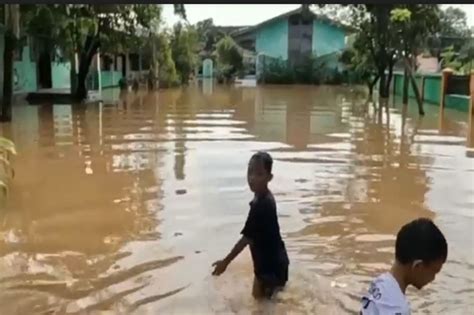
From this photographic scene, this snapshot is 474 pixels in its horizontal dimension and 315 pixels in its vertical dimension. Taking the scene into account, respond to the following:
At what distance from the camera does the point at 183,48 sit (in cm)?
4778

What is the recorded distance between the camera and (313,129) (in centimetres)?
1623

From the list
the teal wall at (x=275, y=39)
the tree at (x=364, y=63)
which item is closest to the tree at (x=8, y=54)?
the tree at (x=364, y=63)

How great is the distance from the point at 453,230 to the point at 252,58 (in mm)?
54438

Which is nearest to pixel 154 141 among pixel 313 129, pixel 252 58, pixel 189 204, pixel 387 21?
pixel 313 129

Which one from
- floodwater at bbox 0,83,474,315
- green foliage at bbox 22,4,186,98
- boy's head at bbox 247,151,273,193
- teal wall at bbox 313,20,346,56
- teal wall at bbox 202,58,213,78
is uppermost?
teal wall at bbox 313,20,346,56

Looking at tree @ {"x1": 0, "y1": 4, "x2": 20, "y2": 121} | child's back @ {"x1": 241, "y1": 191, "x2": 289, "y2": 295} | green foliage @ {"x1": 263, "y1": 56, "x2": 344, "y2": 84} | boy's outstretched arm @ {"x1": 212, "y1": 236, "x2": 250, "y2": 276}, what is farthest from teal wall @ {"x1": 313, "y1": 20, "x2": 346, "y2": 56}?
boy's outstretched arm @ {"x1": 212, "y1": 236, "x2": 250, "y2": 276}

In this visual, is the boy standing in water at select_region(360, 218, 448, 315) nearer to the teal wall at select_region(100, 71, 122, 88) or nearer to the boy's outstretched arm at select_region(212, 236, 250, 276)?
the boy's outstretched arm at select_region(212, 236, 250, 276)

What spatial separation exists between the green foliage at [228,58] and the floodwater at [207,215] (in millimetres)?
39413

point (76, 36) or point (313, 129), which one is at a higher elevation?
point (76, 36)

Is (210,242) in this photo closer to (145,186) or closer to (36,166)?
(145,186)

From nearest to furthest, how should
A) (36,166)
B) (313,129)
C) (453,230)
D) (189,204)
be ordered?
(453,230) → (189,204) → (36,166) → (313,129)

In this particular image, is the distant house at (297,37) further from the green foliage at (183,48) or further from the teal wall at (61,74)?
the teal wall at (61,74)

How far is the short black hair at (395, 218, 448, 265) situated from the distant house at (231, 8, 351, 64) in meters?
52.5

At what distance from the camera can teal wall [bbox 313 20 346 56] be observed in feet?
182
